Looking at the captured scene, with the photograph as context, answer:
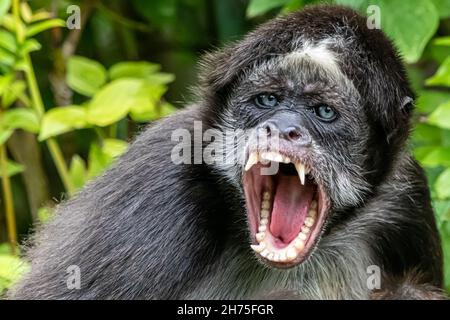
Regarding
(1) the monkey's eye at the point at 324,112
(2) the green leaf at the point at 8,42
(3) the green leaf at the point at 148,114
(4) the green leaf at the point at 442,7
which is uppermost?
(4) the green leaf at the point at 442,7

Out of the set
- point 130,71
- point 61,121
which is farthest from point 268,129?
point 130,71

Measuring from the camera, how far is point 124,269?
20.7ft

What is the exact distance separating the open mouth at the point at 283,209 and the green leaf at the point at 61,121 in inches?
77.4

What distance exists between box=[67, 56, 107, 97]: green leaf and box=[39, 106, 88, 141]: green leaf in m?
0.60

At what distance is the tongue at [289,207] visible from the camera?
6469mm

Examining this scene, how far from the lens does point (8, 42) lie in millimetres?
7855

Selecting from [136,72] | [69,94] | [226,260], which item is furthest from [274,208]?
[69,94]

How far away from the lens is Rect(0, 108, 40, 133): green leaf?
804 cm

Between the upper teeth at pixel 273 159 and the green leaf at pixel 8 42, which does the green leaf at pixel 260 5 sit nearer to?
the green leaf at pixel 8 42

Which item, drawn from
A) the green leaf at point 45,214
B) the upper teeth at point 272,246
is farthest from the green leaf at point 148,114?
the upper teeth at point 272,246

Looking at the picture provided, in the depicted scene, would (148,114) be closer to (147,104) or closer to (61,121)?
(147,104)

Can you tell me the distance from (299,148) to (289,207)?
1.67 ft

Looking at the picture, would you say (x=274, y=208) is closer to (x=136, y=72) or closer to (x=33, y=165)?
(x=136, y=72)

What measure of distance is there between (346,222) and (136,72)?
2.94 m
